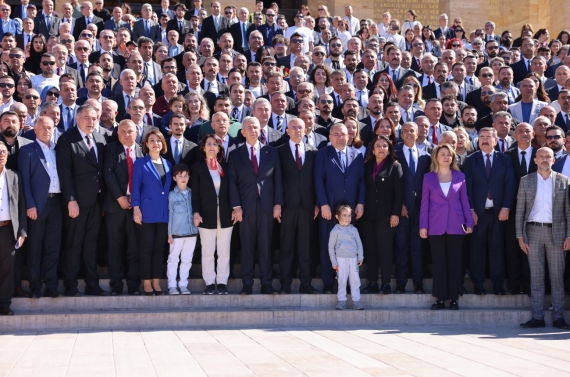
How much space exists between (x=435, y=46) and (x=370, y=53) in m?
4.73

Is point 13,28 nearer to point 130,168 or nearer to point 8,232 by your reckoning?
point 130,168

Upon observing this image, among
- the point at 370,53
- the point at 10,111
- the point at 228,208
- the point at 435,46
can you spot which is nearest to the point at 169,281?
the point at 228,208

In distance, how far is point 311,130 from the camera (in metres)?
10.8

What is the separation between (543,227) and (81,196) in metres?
5.54

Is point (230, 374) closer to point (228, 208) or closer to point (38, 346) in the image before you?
point (38, 346)

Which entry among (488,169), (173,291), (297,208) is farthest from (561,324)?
(173,291)

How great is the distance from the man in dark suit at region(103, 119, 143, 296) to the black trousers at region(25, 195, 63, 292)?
60 cm

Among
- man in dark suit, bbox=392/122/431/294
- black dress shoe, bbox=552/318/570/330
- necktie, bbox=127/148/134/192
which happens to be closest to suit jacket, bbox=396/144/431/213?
man in dark suit, bbox=392/122/431/294

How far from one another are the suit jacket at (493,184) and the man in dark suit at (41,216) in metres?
5.16

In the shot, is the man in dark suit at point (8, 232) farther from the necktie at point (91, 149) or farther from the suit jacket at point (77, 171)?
the necktie at point (91, 149)

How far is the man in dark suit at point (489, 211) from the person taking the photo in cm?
1032

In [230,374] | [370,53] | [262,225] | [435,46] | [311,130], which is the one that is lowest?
[230,374]

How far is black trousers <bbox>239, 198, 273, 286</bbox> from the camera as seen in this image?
998 centimetres

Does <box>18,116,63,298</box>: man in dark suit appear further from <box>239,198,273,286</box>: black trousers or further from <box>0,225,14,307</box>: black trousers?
<box>239,198,273,286</box>: black trousers
